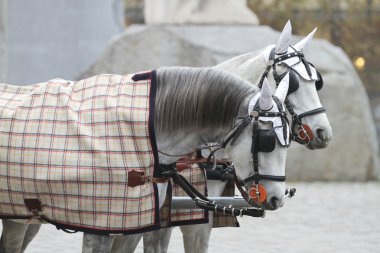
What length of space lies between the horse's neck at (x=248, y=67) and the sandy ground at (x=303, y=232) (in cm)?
265

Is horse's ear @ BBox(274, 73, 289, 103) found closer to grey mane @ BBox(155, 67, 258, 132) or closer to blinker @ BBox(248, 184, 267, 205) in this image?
grey mane @ BBox(155, 67, 258, 132)

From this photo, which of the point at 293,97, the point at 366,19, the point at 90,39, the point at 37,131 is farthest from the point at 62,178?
the point at 366,19

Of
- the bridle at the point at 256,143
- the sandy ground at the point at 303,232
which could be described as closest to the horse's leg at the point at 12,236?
the bridle at the point at 256,143

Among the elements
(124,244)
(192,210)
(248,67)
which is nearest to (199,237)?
(192,210)

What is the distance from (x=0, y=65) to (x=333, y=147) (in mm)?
6137

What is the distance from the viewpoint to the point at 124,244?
5.73 metres

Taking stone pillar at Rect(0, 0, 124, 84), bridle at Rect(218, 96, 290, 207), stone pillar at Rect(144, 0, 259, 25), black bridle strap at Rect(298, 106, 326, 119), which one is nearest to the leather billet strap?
bridle at Rect(218, 96, 290, 207)

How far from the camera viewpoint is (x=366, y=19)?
1260 inches

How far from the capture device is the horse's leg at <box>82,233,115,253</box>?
5.15m

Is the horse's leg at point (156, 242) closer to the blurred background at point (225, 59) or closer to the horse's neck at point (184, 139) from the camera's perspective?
the horse's neck at point (184, 139)

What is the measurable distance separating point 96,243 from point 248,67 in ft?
6.65

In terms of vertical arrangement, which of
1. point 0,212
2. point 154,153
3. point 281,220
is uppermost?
point 154,153

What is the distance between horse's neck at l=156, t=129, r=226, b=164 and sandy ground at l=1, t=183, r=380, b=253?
3.87 metres

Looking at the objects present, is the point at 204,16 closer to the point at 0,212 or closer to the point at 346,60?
the point at 346,60
